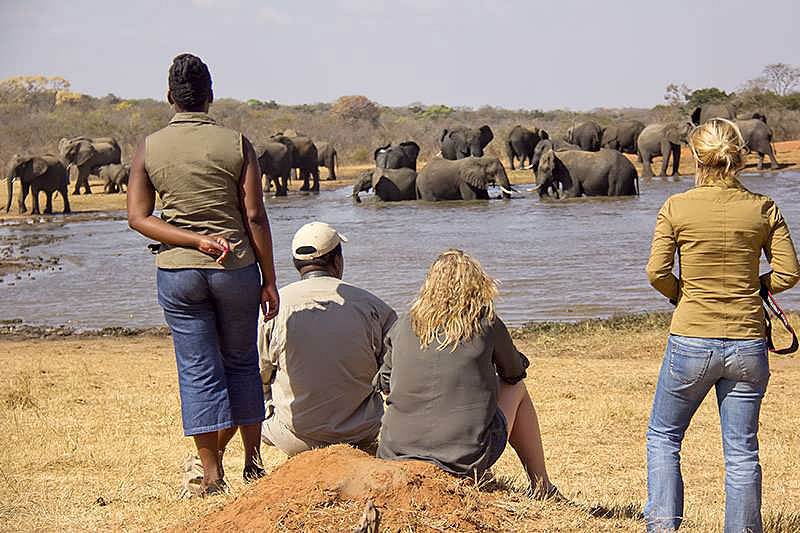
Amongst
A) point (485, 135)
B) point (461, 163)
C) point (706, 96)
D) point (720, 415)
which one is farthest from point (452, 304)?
point (706, 96)

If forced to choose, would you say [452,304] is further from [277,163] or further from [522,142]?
[522,142]

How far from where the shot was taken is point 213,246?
4.60 meters

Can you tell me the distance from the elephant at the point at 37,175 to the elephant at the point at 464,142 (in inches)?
698

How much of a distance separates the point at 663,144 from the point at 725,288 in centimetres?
3492

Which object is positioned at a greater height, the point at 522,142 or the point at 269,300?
the point at 269,300

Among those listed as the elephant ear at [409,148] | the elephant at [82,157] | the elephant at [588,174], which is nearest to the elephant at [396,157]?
the elephant ear at [409,148]

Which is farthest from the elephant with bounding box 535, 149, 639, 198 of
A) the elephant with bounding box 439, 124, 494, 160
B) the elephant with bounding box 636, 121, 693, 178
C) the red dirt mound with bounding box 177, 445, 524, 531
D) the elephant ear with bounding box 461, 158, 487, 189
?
the red dirt mound with bounding box 177, 445, 524, 531

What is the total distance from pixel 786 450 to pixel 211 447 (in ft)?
11.9

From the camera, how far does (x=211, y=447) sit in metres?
4.92

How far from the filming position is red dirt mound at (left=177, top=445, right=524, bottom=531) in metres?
4.04

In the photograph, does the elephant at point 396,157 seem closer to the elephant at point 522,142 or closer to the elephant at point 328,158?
the elephant at point 328,158

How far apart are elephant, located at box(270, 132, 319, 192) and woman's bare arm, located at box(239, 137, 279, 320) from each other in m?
34.6

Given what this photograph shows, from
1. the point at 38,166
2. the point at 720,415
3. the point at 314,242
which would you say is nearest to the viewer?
the point at 720,415

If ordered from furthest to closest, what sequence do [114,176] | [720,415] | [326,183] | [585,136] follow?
1. [585,136]
2. [326,183]
3. [114,176]
4. [720,415]
